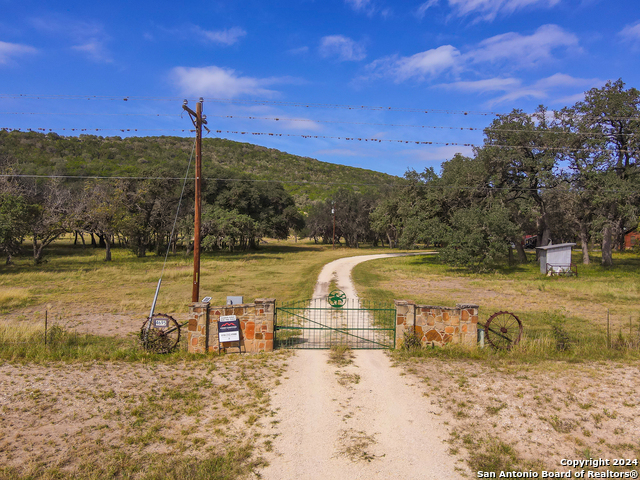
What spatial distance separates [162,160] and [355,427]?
81512mm

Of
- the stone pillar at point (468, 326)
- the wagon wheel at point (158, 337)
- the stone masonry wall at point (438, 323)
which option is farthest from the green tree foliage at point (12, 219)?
the stone pillar at point (468, 326)

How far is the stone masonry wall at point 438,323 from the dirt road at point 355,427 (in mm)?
1651

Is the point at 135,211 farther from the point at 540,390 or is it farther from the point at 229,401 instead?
the point at 540,390

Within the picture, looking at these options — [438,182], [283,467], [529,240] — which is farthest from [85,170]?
[529,240]

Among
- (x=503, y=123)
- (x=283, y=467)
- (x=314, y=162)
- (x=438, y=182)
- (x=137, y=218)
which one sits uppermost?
(x=314, y=162)

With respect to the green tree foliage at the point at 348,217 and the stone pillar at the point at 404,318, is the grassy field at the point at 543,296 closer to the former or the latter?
the stone pillar at the point at 404,318

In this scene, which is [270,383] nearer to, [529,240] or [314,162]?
[529,240]

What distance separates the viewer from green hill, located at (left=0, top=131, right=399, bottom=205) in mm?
55438

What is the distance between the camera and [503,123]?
33.5 m

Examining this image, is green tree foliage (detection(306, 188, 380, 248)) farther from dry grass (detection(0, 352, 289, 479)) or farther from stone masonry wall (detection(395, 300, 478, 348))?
dry grass (detection(0, 352, 289, 479))

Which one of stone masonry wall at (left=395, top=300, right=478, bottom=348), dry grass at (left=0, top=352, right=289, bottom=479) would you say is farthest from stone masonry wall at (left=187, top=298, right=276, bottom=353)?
stone masonry wall at (left=395, top=300, right=478, bottom=348)

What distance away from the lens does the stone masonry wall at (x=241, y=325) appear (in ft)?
35.7

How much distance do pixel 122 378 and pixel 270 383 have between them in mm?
3371

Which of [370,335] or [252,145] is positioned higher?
[252,145]
